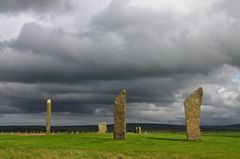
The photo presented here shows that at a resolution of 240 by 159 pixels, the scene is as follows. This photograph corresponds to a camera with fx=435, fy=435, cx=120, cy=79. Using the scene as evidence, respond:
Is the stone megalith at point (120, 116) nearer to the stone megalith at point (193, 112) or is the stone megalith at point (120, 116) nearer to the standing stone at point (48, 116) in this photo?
the stone megalith at point (193, 112)

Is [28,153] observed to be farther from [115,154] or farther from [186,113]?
[186,113]

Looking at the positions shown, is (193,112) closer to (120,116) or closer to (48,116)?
Result: (120,116)

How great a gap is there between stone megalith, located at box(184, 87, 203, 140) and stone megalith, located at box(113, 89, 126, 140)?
6.22 metres

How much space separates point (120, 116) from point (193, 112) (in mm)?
7295

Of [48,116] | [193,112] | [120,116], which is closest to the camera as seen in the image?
[193,112]

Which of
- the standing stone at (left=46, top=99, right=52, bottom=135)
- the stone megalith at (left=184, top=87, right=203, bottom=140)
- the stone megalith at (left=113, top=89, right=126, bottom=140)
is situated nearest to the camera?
the stone megalith at (left=184, top=87, right=203, bottom=140)

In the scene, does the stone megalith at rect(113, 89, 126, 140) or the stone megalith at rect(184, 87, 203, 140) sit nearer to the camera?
the stone megalith at rect(184, 87, 203, 140)

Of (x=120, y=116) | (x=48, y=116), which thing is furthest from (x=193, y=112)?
(x=48, y=116)

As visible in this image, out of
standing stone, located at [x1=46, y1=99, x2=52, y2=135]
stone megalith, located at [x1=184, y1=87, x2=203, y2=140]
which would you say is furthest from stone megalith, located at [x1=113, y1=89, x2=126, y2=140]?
standing stone, located at [x1=46, y1=99, x2=52, y2=135]

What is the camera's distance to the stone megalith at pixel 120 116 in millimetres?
43750

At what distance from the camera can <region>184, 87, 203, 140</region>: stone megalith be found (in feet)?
138

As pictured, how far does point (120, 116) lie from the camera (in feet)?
144

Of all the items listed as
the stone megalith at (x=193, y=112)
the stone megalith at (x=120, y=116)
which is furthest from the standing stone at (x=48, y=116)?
Result: the stone megalith at (x=193, y=112)

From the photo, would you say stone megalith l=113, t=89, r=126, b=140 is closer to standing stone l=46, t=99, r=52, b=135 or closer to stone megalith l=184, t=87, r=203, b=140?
stone megalith l=184, t=87, r=203, b=140
